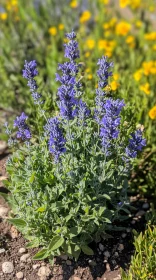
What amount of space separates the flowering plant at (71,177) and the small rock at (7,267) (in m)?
0.25

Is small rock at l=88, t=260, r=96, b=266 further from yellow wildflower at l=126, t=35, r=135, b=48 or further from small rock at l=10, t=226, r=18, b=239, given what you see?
yellow wildflower at l=126, t=35, r=135, b=48

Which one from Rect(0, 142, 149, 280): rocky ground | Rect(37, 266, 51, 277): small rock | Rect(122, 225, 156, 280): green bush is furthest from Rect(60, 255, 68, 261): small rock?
Rect(122, 225, 156, 280): green bush

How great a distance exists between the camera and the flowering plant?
9.15 feet

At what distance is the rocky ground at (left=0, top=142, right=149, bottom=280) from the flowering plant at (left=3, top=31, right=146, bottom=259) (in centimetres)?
16

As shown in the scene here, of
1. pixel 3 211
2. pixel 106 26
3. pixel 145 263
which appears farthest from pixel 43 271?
pixel 106 26

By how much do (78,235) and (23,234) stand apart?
0.45 meters

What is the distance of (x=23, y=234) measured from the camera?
3.31 metres

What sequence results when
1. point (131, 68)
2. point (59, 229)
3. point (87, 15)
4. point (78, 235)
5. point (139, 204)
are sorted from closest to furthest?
point (59, 229) → point (78, 235) → point (139, 204) → point (131, 68) → point (87, 15)

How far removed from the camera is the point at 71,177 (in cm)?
281

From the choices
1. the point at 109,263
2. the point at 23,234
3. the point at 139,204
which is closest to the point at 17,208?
the point at 23,234

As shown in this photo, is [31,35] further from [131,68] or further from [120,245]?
[120,245]

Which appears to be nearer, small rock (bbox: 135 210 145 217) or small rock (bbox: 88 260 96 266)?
small rock (bbox: 88 260 96 266)

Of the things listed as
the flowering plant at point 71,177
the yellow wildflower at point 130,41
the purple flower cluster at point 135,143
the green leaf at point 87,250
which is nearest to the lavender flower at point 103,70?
the flowering plant at point 71,177

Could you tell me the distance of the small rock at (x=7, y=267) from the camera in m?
3.15
